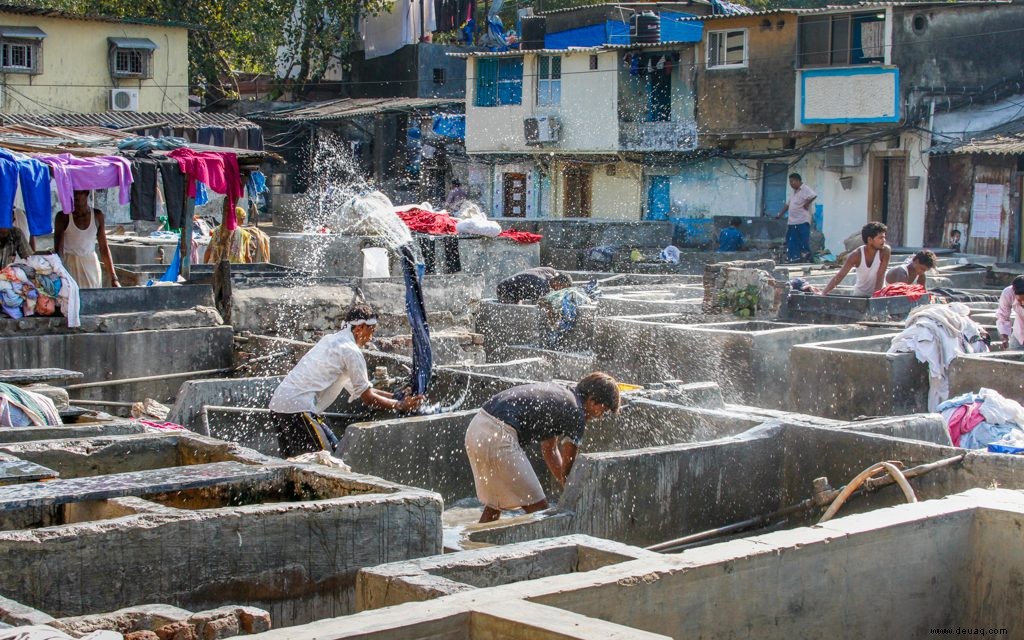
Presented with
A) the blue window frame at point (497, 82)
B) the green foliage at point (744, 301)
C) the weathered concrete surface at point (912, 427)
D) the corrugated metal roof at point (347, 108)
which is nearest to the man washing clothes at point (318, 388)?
the weathered concrete surface at point (912, 427)

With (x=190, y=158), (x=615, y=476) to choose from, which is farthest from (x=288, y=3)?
(x=615, y=476)

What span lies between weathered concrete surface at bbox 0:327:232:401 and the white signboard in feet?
60.8

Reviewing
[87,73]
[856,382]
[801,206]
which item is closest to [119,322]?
[856,382]

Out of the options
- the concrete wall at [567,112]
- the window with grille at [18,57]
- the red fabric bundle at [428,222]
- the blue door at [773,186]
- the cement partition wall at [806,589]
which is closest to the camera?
the cement partition wall at [806,589]

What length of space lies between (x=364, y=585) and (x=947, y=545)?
270 cm

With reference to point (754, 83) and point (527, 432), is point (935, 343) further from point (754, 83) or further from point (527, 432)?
point (754, 83)

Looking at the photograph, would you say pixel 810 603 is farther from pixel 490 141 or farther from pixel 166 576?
pixel 490 141

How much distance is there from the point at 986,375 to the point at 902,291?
12.3 feet

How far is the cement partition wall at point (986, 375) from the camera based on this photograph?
32.0 feet

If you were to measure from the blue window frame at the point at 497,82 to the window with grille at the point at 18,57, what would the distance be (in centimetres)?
1195

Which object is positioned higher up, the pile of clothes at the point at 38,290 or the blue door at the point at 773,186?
the blue door at the point at 773,186

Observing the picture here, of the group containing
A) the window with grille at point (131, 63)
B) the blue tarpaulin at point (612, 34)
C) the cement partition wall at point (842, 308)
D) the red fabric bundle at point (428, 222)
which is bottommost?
the cement partition wall at point (842, 308)

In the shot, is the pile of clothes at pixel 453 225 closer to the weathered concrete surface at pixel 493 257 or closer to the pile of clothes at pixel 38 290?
the weathered concrete surface at pixel 493 257

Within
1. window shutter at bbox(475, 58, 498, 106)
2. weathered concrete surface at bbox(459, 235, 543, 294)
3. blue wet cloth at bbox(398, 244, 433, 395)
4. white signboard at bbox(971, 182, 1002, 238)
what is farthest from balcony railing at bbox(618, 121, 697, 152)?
blue wet cloth at bbox(398, 244, 433, 395)
